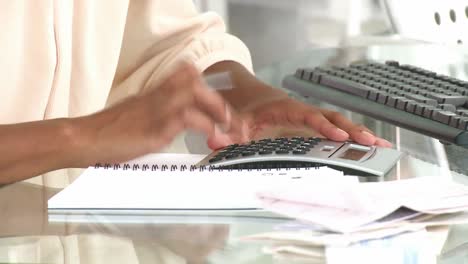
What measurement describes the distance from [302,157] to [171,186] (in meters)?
0.17

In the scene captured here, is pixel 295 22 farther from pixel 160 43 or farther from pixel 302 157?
pixel 302 157

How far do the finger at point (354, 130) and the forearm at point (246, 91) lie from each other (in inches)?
5.5

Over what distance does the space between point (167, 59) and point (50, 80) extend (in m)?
0.24

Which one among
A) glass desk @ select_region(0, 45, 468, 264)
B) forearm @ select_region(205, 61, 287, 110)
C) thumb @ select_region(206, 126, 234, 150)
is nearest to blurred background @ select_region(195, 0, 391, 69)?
forearm @ select_region(205, 61, 287, 110)

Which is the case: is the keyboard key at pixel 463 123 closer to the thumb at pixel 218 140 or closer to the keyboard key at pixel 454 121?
Result: the keyboard key at pixel 454 121

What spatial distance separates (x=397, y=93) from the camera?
1.44m

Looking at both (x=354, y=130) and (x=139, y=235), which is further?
(x=354, y=130)

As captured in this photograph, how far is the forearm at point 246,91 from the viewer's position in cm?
146

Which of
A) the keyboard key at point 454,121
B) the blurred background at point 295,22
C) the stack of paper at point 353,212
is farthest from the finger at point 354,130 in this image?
the blurred background at point 295,22

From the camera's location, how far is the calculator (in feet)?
3.69

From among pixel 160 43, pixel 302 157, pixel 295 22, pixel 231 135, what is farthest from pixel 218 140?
pixel 295 22

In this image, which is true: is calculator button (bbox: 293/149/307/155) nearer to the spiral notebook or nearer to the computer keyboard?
the spiral notebook

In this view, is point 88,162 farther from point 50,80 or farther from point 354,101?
point 354,101

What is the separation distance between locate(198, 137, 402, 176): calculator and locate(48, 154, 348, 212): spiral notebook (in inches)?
1.3
